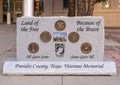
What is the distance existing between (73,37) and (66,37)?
175mm

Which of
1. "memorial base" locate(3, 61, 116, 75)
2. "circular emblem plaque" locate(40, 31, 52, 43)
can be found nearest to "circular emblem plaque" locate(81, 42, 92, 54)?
"memorial base" locate(3, 61, 116, 75)

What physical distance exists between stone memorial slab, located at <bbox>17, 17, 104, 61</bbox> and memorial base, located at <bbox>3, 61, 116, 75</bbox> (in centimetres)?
27

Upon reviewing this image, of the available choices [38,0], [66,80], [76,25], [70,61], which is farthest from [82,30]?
[38,0]

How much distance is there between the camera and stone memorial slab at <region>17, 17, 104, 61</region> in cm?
981

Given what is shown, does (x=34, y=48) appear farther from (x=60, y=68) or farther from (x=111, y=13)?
(x=111, y=13)

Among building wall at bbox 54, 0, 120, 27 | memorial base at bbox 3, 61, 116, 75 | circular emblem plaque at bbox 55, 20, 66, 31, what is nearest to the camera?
memorial base at bbox 3, 61, 116, 75

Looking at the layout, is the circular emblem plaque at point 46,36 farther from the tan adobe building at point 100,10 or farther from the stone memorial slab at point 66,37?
the tan adobe building at point 100,10

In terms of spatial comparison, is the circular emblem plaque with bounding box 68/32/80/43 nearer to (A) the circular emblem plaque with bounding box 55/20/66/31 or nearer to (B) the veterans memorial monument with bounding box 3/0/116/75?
(B) the veterans memorial monument with bounding box 3/0/116/75

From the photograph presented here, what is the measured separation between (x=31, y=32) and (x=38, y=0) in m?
29.1

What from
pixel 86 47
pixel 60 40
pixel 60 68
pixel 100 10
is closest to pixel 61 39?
pixel 60 40

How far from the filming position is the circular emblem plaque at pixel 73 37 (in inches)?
386

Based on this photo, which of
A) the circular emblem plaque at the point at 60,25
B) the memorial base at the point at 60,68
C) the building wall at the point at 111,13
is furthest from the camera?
the building wall at the point at 111,13

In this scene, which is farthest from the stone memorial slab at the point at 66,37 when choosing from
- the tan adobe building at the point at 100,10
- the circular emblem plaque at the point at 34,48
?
the tan adobe building at the point at 100,10

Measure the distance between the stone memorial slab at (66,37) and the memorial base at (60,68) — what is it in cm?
27
